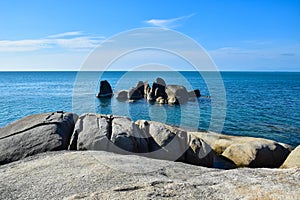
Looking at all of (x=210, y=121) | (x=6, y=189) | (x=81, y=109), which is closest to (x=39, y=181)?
(x=6, y=189)

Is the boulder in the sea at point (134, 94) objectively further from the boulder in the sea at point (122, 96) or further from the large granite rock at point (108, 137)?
the large granite rock at point (108, 137)

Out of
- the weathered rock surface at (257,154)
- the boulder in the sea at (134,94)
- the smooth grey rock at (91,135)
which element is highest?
the smooth grey rock at (91,135)

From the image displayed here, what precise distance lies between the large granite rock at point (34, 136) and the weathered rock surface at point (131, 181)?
1086 millimetres

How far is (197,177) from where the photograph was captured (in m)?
7.55

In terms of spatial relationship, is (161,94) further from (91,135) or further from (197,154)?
(91,135)

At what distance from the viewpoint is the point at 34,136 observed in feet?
35.6

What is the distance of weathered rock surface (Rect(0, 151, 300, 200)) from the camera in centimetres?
619

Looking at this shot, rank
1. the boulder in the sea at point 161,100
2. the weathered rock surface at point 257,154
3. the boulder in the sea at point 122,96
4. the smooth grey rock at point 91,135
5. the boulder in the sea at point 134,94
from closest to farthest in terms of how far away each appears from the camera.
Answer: the smooth grey rock at point 91,135 < the weathered rock surface at point 257,154 < the boulder in the sea at point 161,100 < the boulder in the sea at point 134,94 < the boulder in the sea at point 122,96

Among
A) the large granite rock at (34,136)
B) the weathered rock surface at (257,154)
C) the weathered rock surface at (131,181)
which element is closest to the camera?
the weathered rock surface at (131,181)

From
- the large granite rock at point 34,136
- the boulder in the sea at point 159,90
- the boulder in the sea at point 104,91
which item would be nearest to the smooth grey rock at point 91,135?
the large granite rock at point 34,136

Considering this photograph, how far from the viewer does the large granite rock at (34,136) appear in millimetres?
10037

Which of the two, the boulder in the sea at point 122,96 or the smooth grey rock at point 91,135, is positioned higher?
the smooth grey rock at point 91,135

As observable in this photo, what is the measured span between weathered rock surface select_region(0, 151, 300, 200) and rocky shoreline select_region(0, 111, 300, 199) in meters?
0.02

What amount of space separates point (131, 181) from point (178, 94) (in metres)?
38.4
